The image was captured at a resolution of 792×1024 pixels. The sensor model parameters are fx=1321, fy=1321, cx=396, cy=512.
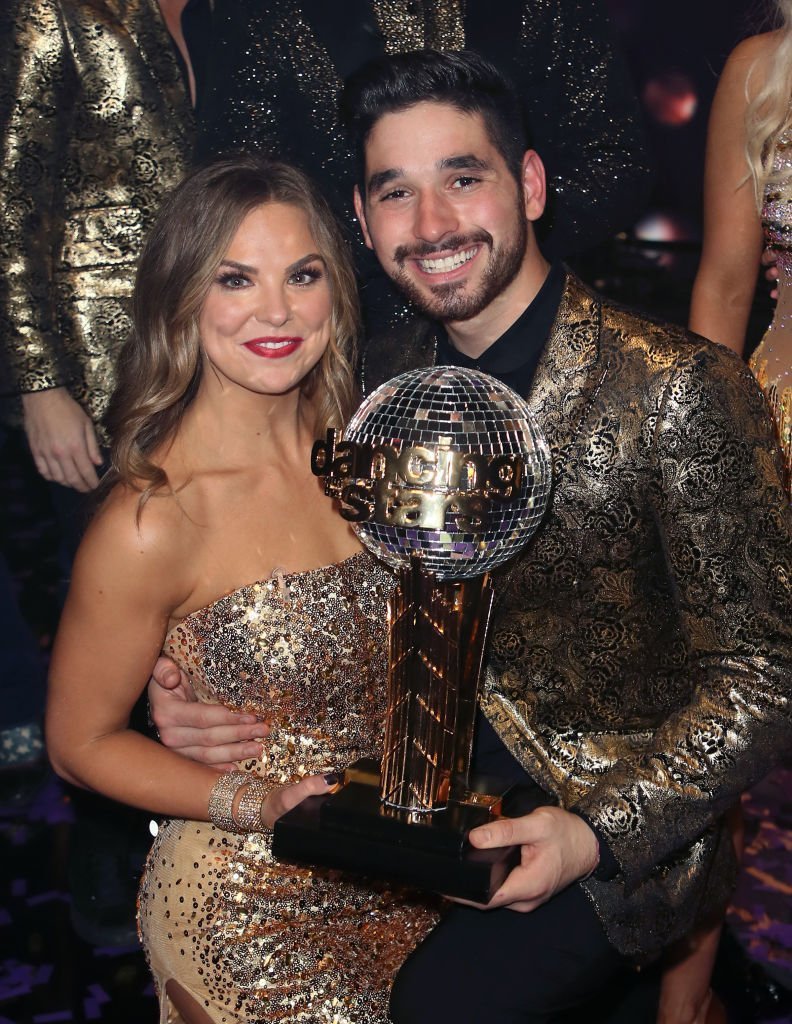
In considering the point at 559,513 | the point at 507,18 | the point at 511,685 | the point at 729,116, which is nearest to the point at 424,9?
the point at 507,18

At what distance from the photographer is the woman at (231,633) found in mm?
1804

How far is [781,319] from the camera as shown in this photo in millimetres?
2275

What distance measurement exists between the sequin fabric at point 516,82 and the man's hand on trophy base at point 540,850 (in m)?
1.07

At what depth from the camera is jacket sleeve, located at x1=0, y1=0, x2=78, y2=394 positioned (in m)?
2.55

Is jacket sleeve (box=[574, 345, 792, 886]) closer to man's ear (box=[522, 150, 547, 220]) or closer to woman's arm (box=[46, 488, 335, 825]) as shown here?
man's ear (box=[522, 150, 547, 220])

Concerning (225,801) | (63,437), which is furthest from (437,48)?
(225,801)

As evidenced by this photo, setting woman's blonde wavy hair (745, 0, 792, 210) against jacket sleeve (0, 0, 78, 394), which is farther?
jacket sleeve (0, 0, 78, 394)

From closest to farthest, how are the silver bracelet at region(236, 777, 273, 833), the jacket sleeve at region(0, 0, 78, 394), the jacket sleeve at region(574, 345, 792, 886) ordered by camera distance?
the jacket sleeve at region(574, 345, 792, 886)
the silver bracelet at region(236, 777, 273, 833)
the jacket sleeve at region(0, 0, 78, 394)

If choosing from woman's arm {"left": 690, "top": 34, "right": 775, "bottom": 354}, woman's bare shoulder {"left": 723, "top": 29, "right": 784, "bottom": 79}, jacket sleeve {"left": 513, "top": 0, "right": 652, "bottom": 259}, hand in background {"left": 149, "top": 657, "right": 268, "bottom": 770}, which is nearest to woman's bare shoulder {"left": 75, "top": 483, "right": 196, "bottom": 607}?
hand in background {"left": 149, "top": 657, "right": 268, "bottom": 770}

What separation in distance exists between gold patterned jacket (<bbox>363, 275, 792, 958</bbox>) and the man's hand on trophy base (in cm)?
4

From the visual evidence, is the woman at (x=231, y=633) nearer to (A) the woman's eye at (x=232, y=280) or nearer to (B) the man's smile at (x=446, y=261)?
(A) the woman's eye at (x=232, y=280)

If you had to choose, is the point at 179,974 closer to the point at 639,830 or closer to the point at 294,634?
the point at 294,634

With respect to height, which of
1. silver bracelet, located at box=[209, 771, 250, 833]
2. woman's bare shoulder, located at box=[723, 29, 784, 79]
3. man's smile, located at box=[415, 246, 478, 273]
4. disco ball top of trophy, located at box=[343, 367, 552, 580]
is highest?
woman's bare shoulder, located at box=[723, 29, 784, 79]

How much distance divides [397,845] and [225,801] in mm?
408
